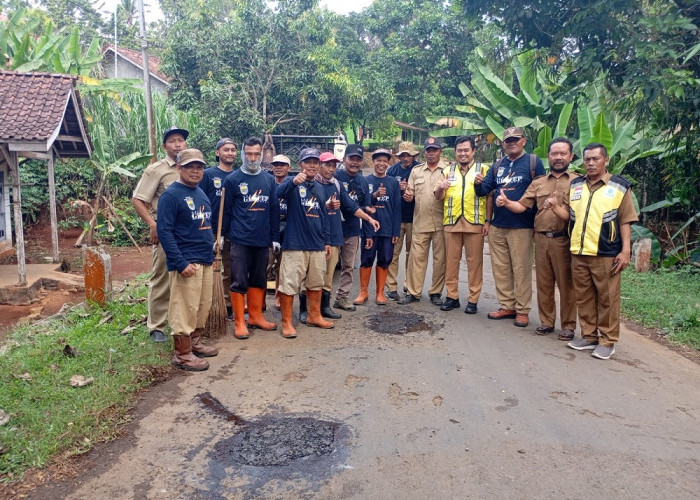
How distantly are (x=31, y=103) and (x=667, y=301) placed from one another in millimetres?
9888

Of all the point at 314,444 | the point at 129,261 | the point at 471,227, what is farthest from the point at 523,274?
the point at 129,261

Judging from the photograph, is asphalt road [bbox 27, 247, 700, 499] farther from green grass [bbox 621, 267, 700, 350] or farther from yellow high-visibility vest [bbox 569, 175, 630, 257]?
yellow high-visibility vest [bbox 569, 175, 630, 257]

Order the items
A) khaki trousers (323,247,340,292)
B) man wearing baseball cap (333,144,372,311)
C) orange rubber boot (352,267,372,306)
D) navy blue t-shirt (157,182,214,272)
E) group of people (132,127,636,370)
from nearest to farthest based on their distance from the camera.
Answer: navy blue t-shirt (157,182,214,272)
group of people (132,127,636,370)
khaki trousers (323,247,340,292)
man wearing baseball cap (333,144,372,311)
orange rubber boot (352,267,372,306)

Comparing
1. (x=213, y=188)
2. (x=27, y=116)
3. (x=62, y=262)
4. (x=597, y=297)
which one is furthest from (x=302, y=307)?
(x=62, y=262)

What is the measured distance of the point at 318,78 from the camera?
55.4ft

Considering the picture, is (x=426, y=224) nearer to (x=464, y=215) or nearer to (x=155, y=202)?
(x=464, y=215)

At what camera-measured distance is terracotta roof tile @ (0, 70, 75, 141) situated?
862cm

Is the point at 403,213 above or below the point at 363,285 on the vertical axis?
above

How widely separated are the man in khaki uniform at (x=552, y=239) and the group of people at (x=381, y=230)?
0.01 meters

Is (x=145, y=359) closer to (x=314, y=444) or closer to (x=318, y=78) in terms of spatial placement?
(x=314, y=444)

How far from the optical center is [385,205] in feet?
23.1

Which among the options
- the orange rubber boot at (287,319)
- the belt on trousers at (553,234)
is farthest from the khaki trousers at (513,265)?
the orange rubber boot at (287,319)

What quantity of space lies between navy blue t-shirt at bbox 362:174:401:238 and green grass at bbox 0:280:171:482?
9.53ft

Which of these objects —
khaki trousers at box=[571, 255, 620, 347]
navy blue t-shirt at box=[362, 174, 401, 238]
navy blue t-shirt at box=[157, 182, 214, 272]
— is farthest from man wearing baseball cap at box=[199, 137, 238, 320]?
khaki trousers at box=[571, 255, 620, 347]
